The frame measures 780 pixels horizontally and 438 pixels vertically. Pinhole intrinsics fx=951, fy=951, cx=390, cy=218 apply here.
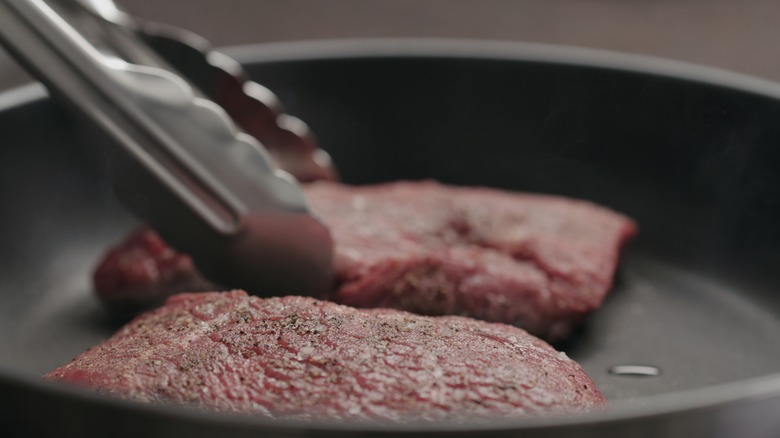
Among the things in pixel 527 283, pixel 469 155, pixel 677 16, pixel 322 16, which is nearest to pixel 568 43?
pixel 677 16

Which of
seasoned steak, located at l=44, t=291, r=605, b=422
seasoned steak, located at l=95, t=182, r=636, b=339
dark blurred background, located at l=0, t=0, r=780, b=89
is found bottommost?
seasoned steak, located at l=44, t=291, r=605, b=422

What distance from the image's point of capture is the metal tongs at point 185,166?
A: 1754mm

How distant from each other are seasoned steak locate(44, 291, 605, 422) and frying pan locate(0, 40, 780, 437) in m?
Result: 0.38

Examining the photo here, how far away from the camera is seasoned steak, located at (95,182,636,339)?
1.96m

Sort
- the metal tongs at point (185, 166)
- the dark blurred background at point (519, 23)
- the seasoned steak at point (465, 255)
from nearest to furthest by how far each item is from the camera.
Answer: the metal tongs at point (185, 166), the seasoned steak at point (465, 255), the dark blurred background at point (519, 23)

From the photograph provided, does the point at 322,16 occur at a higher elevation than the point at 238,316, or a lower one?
higher

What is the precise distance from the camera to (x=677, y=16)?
524 centimetres

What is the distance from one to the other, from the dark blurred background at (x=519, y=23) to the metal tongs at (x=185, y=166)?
9.16ft

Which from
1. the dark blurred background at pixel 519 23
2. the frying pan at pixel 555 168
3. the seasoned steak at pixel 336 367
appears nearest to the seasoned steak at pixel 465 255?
the frying pan at pixel 555 168

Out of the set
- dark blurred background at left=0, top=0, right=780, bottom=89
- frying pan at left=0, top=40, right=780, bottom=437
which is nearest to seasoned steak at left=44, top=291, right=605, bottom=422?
frying pan at left=0, top=40, right=780, bottom=437

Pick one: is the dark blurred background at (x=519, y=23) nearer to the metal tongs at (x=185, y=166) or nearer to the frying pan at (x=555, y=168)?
the frying pan at (x=555, y=168)

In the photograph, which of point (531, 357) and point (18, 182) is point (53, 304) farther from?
point (531, 357)

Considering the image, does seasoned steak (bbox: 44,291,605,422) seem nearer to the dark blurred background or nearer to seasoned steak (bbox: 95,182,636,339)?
seasoned steak (bbox: 95,182,636,339)

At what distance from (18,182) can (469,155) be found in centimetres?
119
